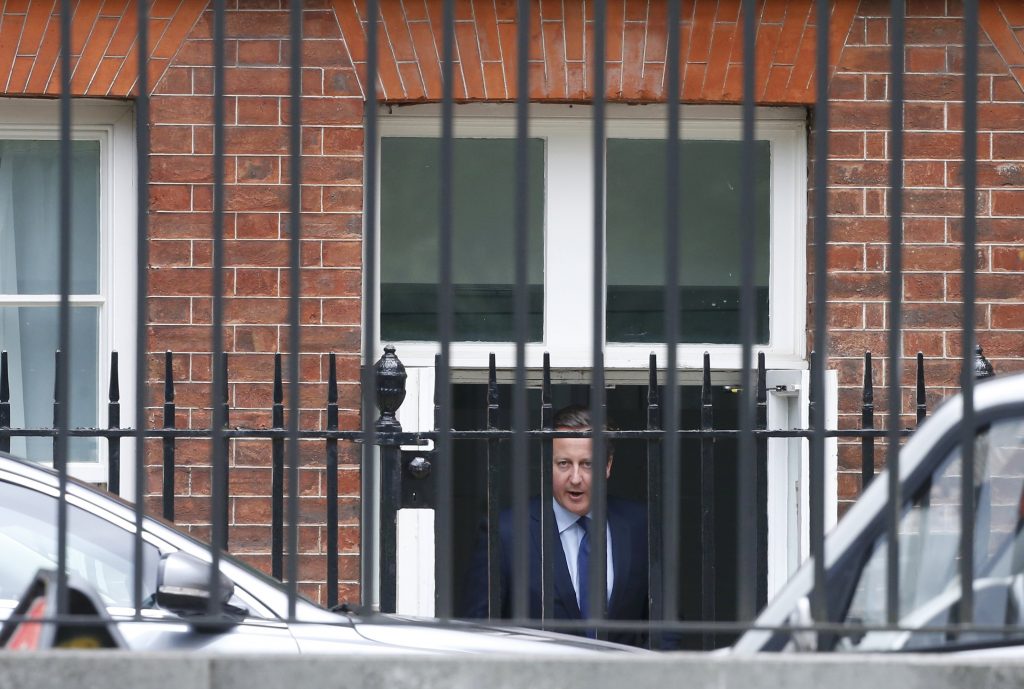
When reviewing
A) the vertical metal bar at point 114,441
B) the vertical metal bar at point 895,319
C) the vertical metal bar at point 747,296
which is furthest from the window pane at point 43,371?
the vertical metal bar at point 895,319

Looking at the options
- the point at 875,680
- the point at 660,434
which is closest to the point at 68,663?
the point at 875,680

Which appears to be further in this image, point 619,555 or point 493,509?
point 619,555

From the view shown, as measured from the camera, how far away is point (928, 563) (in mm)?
2854

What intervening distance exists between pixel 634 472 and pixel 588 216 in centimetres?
155

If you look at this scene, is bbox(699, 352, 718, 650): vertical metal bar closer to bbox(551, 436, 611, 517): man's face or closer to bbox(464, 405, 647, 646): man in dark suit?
bbox(464, 405, 647, 646): man in dark suit

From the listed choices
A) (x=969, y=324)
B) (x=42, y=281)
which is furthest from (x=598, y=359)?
(x=42, y=281)

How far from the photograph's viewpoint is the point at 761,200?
262 inches

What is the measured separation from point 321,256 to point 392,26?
1.05 metres

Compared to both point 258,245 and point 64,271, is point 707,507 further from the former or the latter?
point 64,271

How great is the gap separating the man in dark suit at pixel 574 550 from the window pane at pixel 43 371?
2041 mm

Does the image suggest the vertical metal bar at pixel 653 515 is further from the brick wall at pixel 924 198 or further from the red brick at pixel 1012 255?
the red brick at pixel 1012 255

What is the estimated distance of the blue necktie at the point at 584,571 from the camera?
571 cm

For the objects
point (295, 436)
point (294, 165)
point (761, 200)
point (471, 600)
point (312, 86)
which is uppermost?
point (312, 86)

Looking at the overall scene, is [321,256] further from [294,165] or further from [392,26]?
[294,165]
